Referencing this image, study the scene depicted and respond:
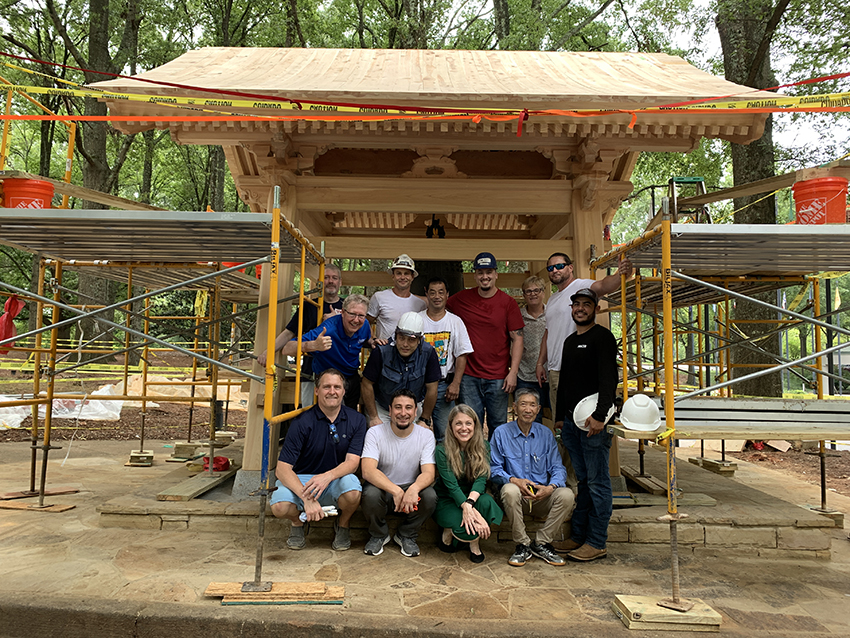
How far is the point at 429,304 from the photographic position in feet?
16.6

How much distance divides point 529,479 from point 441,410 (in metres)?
1.03

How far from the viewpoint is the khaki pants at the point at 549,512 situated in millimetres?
4223

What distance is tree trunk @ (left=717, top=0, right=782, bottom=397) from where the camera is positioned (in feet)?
31.8

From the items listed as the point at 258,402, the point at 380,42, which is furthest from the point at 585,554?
the point at 380,42

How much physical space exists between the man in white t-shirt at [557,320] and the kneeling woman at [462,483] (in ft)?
3.29

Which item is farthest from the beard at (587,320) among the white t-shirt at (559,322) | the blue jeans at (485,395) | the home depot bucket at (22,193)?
the home depot bucket at (22,193)

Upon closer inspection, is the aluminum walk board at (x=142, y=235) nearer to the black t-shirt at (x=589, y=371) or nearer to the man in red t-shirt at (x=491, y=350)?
the man in red t-shirt at (x=491, y=350)

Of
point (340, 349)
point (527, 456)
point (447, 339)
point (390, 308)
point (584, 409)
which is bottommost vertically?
point (527, 456)

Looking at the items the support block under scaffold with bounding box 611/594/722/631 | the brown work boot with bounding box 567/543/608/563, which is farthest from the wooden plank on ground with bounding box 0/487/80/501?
the support block under scaffold with bounding box 611/594/722/631

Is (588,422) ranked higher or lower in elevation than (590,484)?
higher

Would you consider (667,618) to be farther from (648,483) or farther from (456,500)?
(648,483)

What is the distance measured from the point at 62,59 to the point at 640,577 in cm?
2119

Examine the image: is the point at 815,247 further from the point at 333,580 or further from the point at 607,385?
the point at 333,580

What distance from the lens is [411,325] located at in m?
4.47
